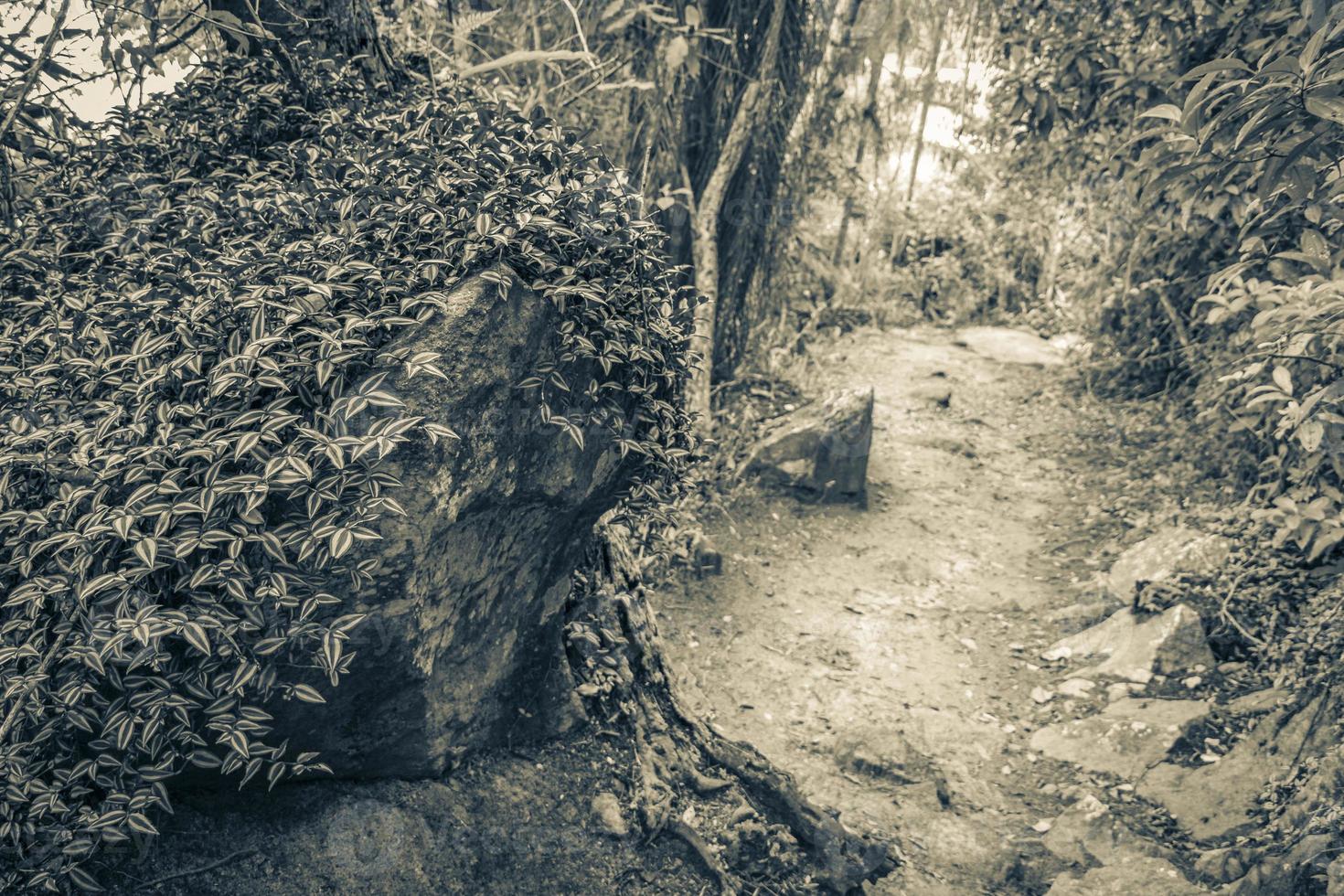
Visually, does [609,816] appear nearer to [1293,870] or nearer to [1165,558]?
[1293,870]

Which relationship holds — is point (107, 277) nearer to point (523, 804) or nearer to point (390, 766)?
point (390, 766)

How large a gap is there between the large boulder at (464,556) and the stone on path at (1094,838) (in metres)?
2.47

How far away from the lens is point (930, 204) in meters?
13.1

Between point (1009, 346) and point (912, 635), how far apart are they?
6825mm

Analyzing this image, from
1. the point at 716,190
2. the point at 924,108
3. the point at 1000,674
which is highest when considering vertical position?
the point at 924,108

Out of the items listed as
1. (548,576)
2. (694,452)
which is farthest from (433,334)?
(694,452)

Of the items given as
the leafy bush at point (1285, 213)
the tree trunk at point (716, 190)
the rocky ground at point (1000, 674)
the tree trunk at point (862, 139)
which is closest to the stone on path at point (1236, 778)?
the rocky ground at point (1000, 674)

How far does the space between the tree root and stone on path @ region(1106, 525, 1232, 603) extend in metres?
2.81

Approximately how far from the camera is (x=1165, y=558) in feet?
17.2

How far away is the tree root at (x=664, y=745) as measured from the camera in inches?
122

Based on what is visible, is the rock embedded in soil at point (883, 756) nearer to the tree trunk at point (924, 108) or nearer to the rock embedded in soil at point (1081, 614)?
the rock embedded in soil at point (1081, 614)

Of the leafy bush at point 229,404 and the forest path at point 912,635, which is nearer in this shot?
the leafy bush at point 229,404

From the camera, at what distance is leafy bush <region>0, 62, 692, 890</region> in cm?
189

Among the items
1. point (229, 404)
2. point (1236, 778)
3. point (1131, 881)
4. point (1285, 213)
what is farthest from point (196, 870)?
point (1236, 778)
